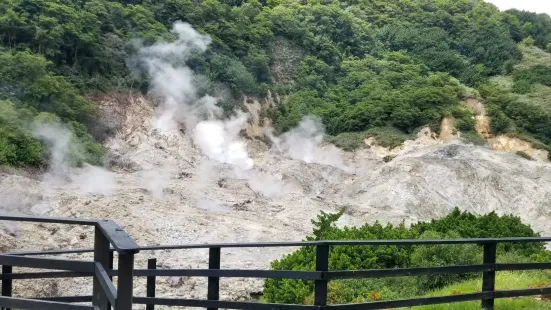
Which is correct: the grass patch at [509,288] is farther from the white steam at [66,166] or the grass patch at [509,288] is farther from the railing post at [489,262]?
the white steam at [66,166]

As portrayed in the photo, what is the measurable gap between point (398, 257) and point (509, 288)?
567 cm

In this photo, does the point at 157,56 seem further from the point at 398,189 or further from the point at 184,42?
the point at 398,189

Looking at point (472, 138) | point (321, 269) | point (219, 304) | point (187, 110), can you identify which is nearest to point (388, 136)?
point (472, 138)

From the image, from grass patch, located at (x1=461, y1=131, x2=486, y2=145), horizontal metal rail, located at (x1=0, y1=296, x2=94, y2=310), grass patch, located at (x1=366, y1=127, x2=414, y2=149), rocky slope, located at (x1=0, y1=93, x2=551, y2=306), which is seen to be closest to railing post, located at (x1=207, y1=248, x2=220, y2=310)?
horizontal metal rail, located at (x1=0, y1=296, x2=94, y2=310)

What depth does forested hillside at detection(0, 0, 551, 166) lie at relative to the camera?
100 ft

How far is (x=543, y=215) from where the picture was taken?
31.8 meters

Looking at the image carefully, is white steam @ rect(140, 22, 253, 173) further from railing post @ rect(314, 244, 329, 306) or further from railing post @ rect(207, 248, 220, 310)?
railing post @ rect(314, 244, 329, 306)

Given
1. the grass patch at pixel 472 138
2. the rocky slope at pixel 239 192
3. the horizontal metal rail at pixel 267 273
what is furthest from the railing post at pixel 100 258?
the grass patch at pixel 472 138

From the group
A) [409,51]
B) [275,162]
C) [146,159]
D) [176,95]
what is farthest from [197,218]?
[409,51]

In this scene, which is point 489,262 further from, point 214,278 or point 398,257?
point 398,257

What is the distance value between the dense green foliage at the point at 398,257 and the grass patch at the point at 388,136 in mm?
19567

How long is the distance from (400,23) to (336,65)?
39.3 ft

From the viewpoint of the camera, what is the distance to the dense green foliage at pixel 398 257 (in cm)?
1201

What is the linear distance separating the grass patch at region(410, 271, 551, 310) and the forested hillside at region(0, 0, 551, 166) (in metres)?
19.7
